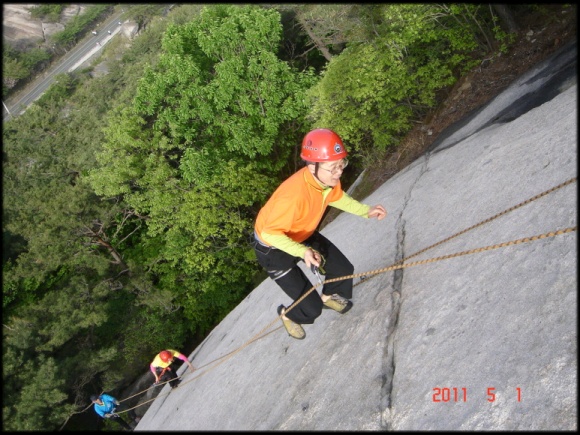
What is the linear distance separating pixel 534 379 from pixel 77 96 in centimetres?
3984

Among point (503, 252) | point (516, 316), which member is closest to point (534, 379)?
point (516, 316)

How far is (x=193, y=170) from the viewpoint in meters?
16.4

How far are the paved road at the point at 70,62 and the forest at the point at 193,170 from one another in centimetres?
2426

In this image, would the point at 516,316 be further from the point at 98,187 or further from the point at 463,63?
the point at 98,187

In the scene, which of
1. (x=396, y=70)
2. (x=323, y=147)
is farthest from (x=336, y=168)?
(x=396, y=70)

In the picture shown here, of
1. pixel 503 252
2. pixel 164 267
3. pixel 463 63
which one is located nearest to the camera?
pixel 503 252

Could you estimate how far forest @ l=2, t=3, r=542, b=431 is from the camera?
11812 mm

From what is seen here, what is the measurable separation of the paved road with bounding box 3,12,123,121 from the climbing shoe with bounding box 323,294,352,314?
4571cm

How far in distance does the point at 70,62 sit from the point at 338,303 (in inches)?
2085

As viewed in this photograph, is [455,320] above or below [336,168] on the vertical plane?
below

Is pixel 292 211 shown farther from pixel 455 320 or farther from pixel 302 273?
pixel 455 320

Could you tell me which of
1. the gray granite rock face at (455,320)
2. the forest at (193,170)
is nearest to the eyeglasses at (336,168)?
the gray granite rock face at (455,320)

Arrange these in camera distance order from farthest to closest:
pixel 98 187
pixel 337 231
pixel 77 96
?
pixel 77 96 → pixel 98 187 → pixel 337 231

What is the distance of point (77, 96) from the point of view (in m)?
35.6
